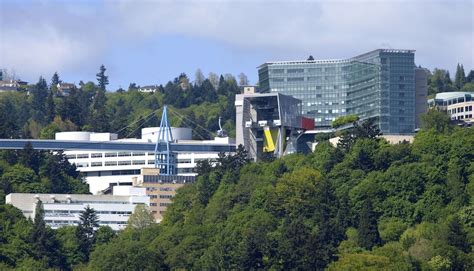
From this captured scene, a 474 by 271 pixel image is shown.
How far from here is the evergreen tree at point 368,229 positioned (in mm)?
111125

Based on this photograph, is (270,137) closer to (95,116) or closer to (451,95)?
(451,95)

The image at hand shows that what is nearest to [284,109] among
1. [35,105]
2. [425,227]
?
[425,227]

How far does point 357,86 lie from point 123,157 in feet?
61.6

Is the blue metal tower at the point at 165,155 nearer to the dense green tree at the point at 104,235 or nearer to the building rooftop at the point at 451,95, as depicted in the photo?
the dense green tree at the point at 104,235

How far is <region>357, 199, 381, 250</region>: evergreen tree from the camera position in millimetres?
111125

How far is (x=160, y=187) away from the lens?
477ft

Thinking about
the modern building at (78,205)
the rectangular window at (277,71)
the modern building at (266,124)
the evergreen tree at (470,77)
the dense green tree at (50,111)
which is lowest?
the modern building at (78,205)

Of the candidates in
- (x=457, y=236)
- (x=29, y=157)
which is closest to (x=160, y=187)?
(x=29, y=157)

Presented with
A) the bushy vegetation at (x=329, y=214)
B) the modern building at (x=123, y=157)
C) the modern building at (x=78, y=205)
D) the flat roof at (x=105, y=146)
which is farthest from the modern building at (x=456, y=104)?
the modern building at (x=78, y=205)

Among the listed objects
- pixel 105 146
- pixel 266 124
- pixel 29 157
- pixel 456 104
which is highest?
pixel 456 104

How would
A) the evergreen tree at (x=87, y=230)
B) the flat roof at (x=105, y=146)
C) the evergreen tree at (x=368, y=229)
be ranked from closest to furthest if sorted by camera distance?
the evergreen tree at (x=368, y=229) → the evergreen tree at (x=87, y=230) → the flat roof at (x=105, y=146)

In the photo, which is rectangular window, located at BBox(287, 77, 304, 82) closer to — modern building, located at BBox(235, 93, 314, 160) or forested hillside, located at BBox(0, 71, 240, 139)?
modern building, located at BBox(235, 93, 314, 160)

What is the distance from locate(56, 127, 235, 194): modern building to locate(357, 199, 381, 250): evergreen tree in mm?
40111

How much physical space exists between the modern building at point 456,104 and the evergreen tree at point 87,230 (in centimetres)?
3077
